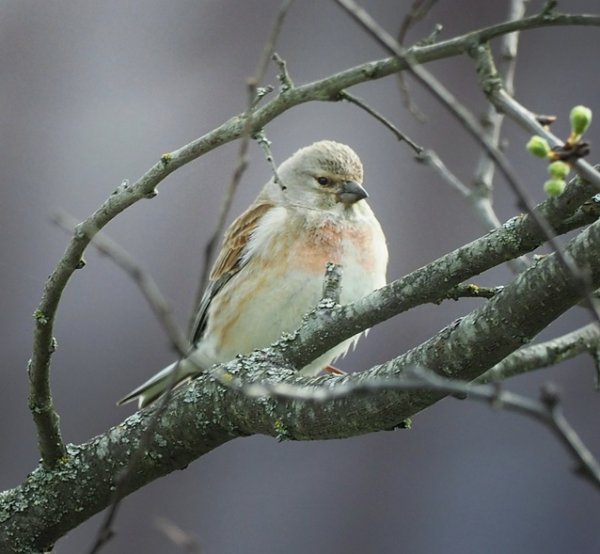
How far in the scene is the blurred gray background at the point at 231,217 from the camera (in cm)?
927

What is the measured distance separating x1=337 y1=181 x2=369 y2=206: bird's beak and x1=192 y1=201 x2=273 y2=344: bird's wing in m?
0.36

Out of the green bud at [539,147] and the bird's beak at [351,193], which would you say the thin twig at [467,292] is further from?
the bird's beak at [351,193]

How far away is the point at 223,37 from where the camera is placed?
11273mm

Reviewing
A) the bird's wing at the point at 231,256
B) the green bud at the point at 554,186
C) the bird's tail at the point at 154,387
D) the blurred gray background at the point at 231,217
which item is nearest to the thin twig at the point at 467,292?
the green bud at the point at 554,186

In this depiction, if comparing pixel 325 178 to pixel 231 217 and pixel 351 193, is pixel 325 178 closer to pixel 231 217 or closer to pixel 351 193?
pixel 351 193

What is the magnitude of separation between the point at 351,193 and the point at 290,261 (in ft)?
1.75

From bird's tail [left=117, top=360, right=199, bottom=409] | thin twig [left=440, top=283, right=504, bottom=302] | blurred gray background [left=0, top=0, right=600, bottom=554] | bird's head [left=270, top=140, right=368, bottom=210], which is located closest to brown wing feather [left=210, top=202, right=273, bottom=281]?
bird's head [left=270, top=140, right=368, bottom=210]

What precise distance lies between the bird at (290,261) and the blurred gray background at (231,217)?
350 centimetres

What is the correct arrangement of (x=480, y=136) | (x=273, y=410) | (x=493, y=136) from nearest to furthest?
(x=480, y=136)
(x=273, y=410)
(x=493, y=136)

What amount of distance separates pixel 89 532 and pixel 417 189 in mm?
4310

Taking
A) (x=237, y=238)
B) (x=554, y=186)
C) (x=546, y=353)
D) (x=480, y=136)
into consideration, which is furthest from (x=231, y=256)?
(x=480, y=136)

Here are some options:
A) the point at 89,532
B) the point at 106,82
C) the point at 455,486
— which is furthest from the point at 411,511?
the point at 106,82

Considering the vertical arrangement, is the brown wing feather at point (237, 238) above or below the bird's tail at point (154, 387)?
above

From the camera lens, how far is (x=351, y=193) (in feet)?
18.6
